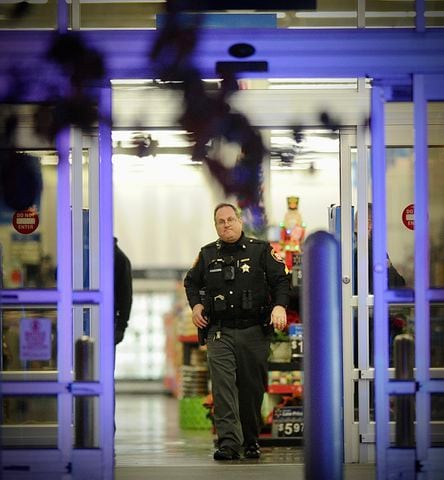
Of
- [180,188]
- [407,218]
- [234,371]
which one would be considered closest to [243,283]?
[234,371]

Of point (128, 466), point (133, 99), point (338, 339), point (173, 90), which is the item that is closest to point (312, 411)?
point (338, 339)

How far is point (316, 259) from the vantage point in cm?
574

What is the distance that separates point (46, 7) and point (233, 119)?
53.2 inches

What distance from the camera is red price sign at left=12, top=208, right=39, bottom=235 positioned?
24.1 ft

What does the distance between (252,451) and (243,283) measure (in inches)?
47.8

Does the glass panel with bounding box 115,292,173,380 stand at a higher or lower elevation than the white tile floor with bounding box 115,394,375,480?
higher

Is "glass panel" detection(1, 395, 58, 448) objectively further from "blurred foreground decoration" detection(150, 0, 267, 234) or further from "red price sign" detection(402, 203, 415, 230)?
"red price sign" detection(402, 203, 415, 230)

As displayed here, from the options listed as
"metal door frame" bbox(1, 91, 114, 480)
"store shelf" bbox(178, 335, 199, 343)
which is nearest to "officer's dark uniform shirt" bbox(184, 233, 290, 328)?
"metal door frame" bbox(1, 91, 114, 480)

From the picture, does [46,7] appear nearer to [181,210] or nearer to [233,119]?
[233,119]

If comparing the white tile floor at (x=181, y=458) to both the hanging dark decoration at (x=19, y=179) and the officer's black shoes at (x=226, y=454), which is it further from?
the hanging dark decoration at (x=19, y=179)

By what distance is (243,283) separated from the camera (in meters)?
8.80

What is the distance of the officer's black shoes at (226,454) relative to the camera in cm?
895

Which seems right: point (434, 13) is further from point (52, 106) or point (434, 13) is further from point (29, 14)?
point (29, 14)

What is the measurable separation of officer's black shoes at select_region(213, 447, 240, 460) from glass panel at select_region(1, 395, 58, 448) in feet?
6.83
